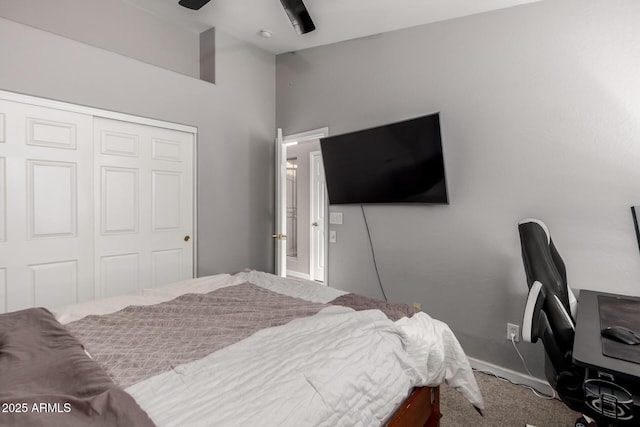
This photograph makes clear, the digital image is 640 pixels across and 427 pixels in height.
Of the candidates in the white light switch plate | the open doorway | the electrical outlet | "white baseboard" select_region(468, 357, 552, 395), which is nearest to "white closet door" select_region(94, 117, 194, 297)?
the white light switch plate

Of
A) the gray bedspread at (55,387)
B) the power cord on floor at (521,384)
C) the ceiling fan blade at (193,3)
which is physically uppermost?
the ceiling fan blade at (193,3)

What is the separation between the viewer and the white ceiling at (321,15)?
94.5 inches

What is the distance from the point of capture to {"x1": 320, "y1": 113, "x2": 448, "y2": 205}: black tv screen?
96.0 inches

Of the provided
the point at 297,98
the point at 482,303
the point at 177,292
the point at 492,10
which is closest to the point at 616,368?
the point at 482,303

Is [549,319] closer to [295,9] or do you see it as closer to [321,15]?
[295,9]

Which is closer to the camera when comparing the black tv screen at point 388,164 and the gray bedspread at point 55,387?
the gray bedspread at point 55,387

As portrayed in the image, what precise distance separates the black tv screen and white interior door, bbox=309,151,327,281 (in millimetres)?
1774

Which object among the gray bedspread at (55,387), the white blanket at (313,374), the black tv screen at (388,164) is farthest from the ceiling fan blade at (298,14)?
the gray bedspread at (55,387)

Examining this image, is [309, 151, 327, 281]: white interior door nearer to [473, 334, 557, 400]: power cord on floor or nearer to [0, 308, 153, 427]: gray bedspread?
[473, 334, 557, 400]: power cord on floor

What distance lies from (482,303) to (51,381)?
248cm

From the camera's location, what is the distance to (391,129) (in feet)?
8.59

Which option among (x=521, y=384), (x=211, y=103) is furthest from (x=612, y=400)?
(x=211, y=103)

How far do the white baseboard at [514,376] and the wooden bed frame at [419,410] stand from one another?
37.1 inches

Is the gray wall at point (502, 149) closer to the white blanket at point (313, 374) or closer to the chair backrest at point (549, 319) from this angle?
the chair backrest at point (549, 319)
